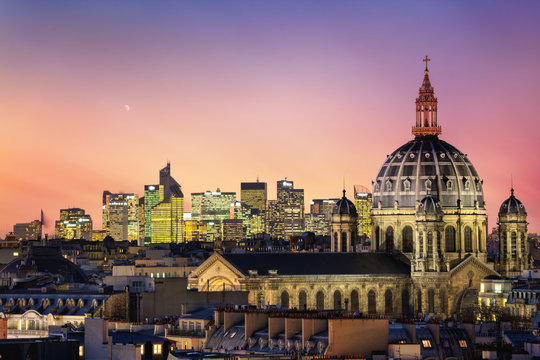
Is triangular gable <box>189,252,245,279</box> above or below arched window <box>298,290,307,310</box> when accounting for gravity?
above

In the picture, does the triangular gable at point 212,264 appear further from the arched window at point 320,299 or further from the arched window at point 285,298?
the arched window at point 320,299

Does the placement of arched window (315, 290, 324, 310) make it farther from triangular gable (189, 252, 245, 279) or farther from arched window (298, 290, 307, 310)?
triangular gable (189, 252, 245, 279)

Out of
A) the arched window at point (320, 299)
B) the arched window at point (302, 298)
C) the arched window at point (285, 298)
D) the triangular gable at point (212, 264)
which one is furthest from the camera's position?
the arched window at point (320, 299)

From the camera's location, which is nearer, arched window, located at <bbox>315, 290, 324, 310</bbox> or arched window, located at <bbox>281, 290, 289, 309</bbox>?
arched window, located at <bbox>281, 290, 289, 309</bbox>

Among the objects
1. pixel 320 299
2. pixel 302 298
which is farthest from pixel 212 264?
pixel 320 299

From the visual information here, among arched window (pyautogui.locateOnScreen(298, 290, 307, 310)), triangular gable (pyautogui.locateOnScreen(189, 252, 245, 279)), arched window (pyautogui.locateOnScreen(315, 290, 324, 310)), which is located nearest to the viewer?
triangular gable (pyautogui.locateOnScreen(189, 252, 245, 279))

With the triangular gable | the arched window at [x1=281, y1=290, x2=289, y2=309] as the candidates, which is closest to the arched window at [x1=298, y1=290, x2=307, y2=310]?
the arched window at [x1=281, y1=290, x2=289, y2=309]

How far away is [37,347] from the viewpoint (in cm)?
10000

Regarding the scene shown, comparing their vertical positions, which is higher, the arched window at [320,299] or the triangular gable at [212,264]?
the triangular gable at [212,264]

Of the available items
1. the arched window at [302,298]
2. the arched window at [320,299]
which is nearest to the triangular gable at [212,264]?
the arched window at [302,298]

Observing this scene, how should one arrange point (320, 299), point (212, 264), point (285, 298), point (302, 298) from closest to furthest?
point (212, 264)
point (285, 298)
point (302, 298)
point (320, 299)

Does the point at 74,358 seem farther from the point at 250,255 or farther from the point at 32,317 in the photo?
the point at 250,255

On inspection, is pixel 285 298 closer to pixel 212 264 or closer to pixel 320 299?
pixel 320 299

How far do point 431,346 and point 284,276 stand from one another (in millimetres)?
89103
